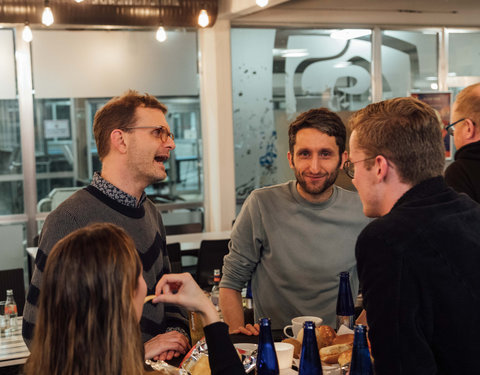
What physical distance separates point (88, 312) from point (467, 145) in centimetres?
217

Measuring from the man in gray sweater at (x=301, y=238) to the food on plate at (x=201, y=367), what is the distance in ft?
2.13

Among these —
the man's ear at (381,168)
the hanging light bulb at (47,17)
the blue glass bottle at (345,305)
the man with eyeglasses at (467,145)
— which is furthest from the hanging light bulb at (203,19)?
the man's ear at (381,168)

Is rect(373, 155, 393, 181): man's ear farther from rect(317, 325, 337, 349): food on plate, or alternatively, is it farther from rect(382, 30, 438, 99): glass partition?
rect(382, 30, 438, 99): glass partition

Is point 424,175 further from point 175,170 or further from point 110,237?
point 175,170

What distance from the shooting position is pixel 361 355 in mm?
1486

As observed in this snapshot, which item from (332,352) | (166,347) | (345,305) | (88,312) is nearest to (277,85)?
(345,305)

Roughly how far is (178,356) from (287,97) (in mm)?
5312

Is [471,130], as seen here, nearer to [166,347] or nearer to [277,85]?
[166,347]

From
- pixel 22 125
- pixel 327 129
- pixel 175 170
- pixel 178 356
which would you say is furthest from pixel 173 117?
pixel 178 356

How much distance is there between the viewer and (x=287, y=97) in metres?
6.99

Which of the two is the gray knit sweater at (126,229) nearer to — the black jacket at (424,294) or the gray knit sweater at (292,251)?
the gray knit sweater at (292,251)

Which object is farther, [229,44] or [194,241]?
[229,44]

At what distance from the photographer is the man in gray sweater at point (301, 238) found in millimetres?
2383

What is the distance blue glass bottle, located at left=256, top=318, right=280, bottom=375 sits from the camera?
1.62m
